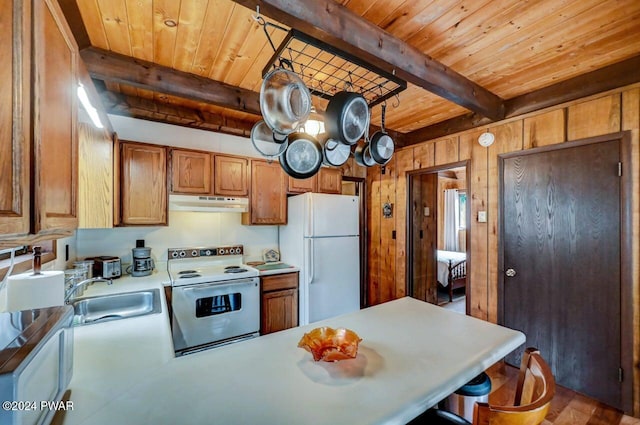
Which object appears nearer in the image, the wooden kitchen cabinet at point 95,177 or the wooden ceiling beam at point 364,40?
the wooden ceiling beam at point 364,40

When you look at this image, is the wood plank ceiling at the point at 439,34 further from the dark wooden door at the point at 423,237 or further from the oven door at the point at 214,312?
the oven door at the point at 214,312

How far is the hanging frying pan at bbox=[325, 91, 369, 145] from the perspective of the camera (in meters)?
1.45

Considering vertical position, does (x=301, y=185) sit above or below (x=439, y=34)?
below

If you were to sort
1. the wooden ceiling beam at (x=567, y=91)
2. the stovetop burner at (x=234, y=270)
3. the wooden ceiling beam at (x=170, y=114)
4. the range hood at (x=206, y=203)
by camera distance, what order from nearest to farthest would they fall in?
the wooden ceiling beam at (x=567, y=91) → the wooden ceiling beam at (x=170, y=114) → the range hood at (x=206, y=203) → the stovetop burner at (x=234, y=270)

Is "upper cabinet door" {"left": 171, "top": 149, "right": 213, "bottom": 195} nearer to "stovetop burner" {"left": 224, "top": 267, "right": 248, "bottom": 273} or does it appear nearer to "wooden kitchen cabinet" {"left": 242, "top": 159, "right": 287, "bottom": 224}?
"wooden kitchen cabinet" {"left": 242, "top": 159, "right": 287, "bottom": 224}

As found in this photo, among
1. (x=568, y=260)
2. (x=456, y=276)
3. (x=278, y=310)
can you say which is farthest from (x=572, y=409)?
(x=456, y=276)

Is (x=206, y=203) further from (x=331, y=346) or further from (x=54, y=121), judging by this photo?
(x=331, y=346)

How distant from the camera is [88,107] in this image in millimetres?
1483

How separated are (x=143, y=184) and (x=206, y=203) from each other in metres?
0.58

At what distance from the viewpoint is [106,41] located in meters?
1.70

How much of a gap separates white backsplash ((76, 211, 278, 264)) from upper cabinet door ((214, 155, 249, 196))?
39 centimetres

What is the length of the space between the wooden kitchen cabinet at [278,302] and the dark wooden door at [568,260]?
213 centimetres

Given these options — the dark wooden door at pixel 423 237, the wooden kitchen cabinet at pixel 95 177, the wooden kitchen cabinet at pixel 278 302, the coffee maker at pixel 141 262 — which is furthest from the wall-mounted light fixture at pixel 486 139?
the coffee maker at pixel 141 262

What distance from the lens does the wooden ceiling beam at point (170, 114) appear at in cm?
247
